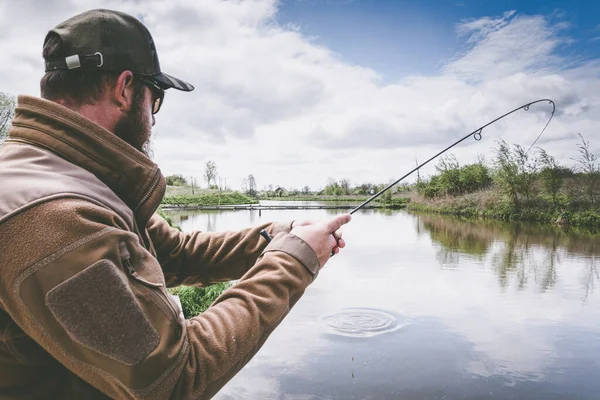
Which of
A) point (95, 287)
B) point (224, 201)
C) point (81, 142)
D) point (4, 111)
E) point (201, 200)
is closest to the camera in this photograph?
point (95, 287)

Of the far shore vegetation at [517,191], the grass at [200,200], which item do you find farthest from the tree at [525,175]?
the grass at [200,200]

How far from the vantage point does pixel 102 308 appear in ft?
3.32

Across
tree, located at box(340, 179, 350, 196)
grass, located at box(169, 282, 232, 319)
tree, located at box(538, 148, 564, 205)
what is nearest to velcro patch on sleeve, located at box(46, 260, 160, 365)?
grass, located at box(169, 282, 232, 319)

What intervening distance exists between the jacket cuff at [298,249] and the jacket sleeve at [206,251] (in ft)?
1.80

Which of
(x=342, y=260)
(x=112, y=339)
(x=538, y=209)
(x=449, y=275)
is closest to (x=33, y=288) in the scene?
(x=112, y=339)

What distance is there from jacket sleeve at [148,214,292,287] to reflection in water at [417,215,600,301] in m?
13.2

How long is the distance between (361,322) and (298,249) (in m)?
9.25

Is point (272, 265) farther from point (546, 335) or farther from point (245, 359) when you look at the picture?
point (546, 335)

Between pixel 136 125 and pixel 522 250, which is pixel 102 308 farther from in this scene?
pixel 522 250

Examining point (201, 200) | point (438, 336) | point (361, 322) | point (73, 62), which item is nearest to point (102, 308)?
point (73, 62)

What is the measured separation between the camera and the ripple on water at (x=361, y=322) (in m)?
9.53

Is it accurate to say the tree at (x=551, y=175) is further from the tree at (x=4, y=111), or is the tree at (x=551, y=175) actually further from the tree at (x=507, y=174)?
the tree at (x=4, y=111)

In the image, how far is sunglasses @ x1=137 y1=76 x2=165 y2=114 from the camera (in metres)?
1.50

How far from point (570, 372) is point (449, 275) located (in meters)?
7.54
